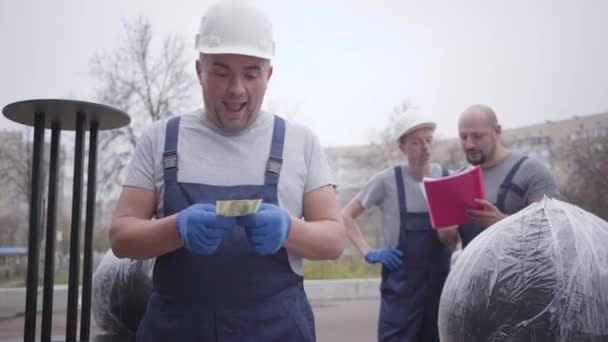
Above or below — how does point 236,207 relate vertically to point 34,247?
above

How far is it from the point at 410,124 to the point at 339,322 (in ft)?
14.5

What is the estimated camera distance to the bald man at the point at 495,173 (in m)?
2.60

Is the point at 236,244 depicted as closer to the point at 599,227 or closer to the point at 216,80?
the point at 216,80

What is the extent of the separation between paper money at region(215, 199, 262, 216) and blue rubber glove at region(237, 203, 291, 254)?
Result: 0.02m

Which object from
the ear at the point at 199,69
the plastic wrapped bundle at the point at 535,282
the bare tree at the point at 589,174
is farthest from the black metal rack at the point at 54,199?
the bare tree at the point at 589,174

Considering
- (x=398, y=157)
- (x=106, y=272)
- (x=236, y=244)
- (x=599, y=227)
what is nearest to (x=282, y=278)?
(x=236, y=244)

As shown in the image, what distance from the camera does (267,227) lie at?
3.85 ft

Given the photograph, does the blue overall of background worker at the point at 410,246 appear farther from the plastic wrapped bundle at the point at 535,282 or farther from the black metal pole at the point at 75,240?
the black metal pole at the point at 75,240

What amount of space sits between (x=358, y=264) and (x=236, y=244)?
30.4ft

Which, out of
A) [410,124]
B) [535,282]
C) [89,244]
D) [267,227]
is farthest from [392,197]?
[267,227]

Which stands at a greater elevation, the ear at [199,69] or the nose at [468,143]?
the ear at [199,69]

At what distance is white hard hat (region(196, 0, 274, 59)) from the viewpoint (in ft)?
4.36

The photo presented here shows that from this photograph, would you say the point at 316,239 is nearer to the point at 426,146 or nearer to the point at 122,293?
the point at 122,293

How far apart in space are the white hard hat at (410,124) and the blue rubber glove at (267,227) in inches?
80.6
